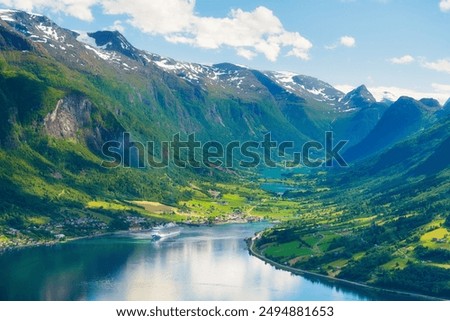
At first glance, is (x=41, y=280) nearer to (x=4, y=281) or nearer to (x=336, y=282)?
(x=4, y=281)

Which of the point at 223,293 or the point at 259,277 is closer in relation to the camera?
the point at 223,293

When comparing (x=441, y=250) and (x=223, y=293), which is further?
(x=441, y=250)
